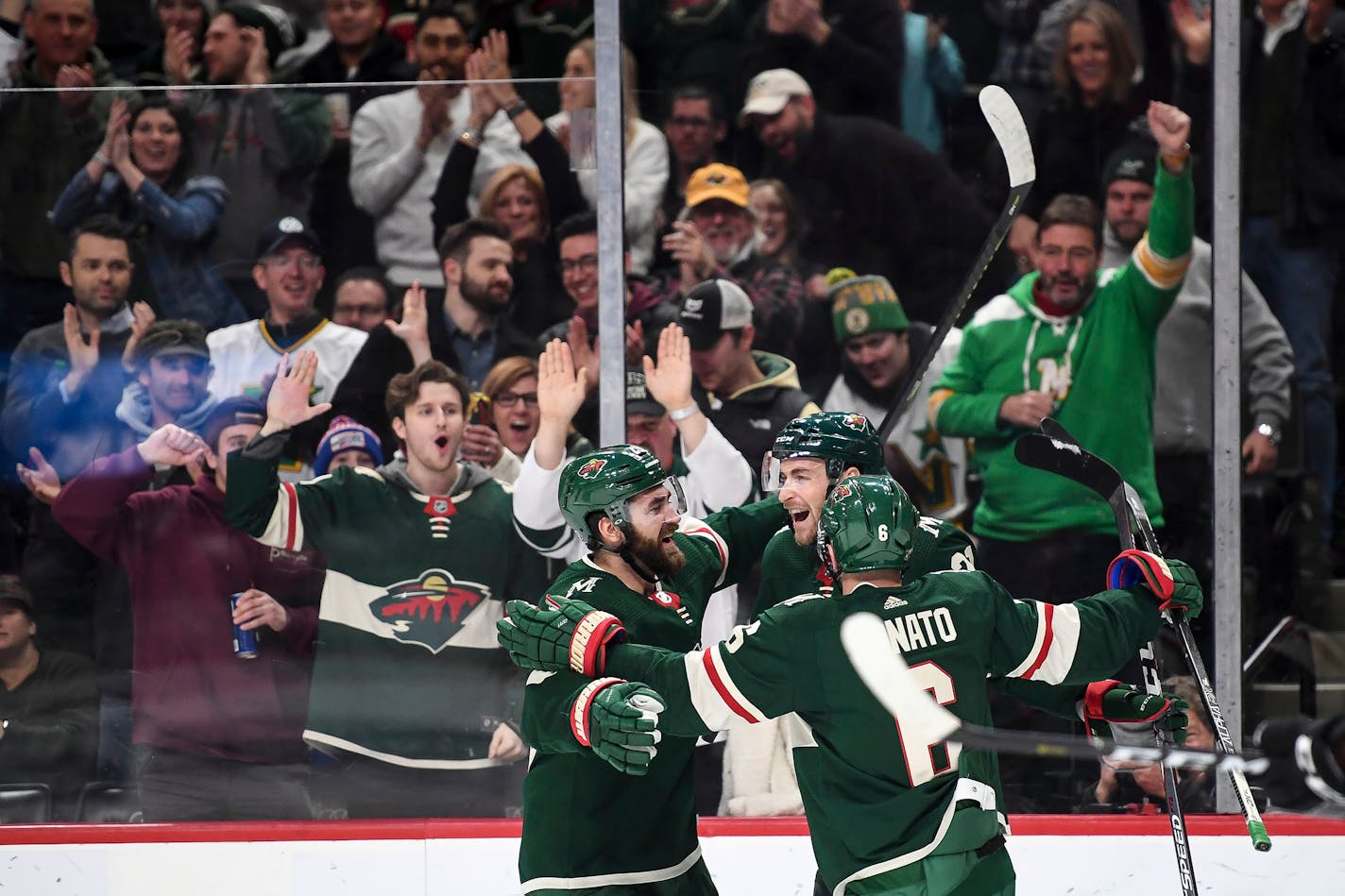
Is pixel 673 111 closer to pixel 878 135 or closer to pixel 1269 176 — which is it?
pixel 878 135

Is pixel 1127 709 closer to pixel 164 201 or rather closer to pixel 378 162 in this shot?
pixel 378 162

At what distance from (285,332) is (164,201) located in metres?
0.46

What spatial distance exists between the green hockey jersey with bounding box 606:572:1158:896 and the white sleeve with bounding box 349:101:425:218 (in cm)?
206

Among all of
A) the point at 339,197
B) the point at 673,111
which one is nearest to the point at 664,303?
the point at 673,111

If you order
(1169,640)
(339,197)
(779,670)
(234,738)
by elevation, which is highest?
(339,197)

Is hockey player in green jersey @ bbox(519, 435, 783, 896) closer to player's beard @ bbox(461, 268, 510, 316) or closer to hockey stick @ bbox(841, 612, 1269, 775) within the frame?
hockey stick @ bbox(841, 612, 1269, 775)

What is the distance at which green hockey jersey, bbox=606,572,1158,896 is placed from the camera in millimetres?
2213

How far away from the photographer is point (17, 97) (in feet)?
13.1

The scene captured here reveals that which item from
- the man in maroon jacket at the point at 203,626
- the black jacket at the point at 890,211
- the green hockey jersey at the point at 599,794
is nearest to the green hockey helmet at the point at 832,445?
the green hockey jersey at the point at 599,794

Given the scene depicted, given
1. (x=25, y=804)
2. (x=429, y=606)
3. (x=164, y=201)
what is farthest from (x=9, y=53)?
(x=25, y=804)

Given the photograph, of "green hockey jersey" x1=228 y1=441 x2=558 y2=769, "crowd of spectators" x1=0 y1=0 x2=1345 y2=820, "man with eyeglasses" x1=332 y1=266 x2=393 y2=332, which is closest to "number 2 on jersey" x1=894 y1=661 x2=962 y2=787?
"crowd of spectators" x1=0 y1=0 x2=1345 y2=820

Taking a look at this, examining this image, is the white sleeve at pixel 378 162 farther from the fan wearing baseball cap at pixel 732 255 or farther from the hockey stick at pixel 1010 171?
the hockey stick at pixel 1010 171

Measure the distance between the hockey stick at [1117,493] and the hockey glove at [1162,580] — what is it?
24 centimetres

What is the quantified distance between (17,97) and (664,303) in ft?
5.70
